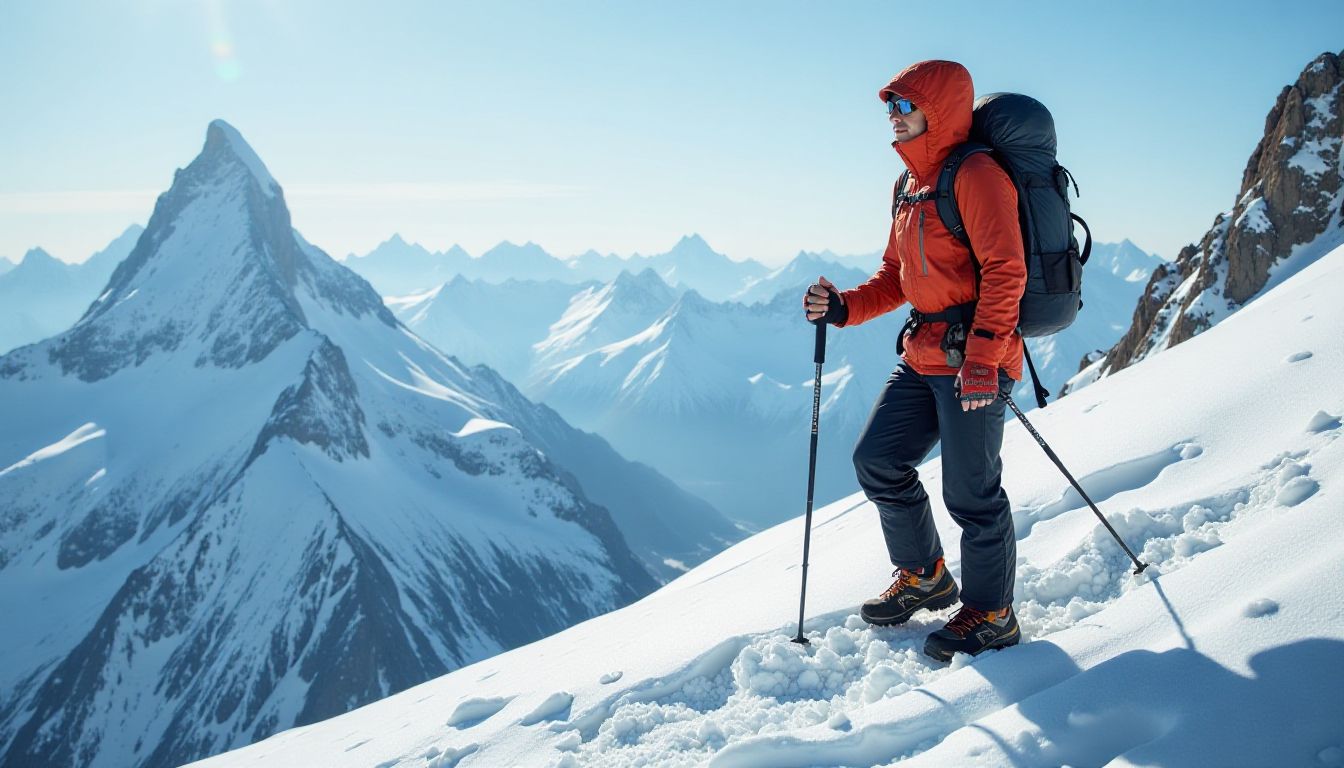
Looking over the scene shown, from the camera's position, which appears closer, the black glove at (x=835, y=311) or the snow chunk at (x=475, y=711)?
the black glove at (x=835, y=311)

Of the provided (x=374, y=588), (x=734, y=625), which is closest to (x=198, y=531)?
(x=374, y=588)

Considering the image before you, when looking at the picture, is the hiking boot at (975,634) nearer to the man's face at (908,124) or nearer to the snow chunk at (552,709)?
the snow chunk at (552,709)

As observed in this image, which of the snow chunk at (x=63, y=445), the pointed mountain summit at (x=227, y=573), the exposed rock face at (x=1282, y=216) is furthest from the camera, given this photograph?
the snow chunk at (x=63, y=445)

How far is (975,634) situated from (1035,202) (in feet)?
9.35

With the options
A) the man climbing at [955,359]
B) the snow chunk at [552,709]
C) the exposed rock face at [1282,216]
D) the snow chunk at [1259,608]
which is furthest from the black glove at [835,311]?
the exposed rock face at [1282,216]

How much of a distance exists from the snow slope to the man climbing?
0.57 metres

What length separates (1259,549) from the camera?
15.3 ft

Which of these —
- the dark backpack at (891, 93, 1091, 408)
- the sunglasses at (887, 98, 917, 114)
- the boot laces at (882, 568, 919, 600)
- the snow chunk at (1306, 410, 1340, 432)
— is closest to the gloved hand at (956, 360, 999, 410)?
the dark backpack at (891, 93, 1091, 408)

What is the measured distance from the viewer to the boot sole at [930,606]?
5.99m

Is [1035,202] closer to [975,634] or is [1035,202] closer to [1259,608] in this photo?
[1259,608]

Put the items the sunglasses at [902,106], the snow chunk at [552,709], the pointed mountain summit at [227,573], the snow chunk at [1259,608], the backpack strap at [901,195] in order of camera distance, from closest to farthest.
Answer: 1. the snow chunk at [1259,608]
2. the sunglasses at [902,106]
3. the backpack strap at [901,195]
4. the snow chunk at [552,709]
5. the pointed mountain summit at [227,573]

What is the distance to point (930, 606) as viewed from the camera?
606 cm

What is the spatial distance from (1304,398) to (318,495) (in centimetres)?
17188

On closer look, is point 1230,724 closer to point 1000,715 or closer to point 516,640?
point 1000,715
